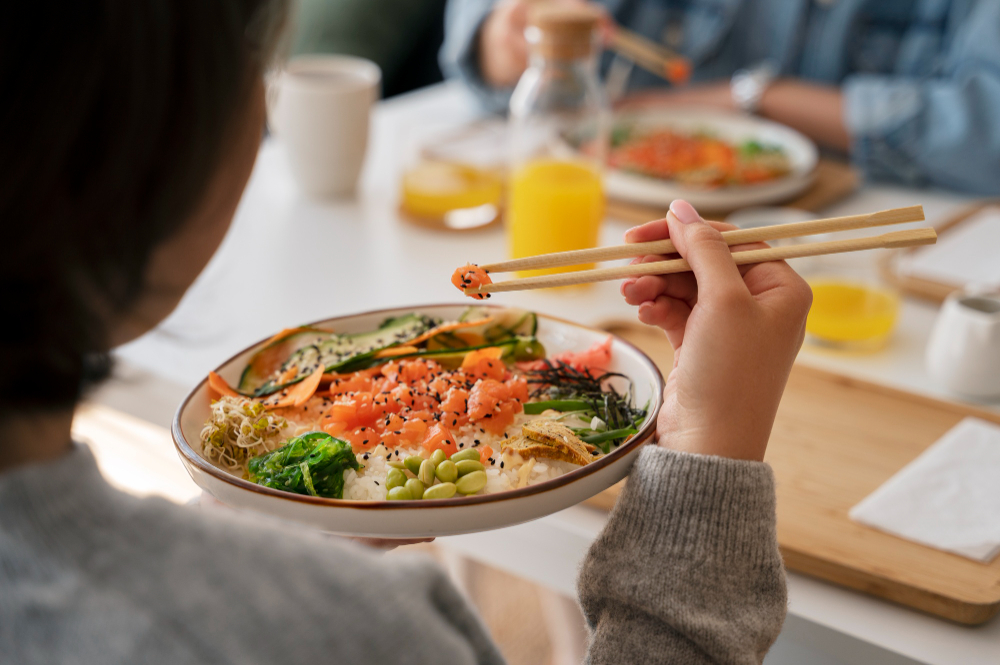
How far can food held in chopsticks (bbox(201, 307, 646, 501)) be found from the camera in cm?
82

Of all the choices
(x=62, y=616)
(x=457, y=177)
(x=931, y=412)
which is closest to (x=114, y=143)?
(x=62, y=616)

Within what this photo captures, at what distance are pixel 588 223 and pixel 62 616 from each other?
127 cm

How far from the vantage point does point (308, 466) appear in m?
0.80

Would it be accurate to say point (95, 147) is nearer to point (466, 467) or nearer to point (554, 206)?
point (466, 467)

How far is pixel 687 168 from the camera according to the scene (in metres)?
2.05

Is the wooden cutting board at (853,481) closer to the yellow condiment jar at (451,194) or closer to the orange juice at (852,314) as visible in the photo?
the orange juice at (852,314)

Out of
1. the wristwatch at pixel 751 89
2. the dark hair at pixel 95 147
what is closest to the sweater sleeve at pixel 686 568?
the dark hair at pixel 95 147

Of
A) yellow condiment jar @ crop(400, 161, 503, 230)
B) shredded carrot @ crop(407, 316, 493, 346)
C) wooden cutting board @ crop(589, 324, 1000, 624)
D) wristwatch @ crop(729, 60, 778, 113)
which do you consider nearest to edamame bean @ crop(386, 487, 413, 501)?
shredded carrot @ crop(407, 316, 493, 346)

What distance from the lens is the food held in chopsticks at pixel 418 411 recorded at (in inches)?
32.1

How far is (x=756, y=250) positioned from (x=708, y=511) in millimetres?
278

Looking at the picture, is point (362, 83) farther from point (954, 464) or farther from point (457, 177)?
point (954, 464)

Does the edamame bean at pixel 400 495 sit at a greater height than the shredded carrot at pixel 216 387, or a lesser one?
greater

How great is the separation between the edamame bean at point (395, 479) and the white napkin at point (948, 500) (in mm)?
566

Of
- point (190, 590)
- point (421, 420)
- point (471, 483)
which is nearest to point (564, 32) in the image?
point (421, 420)
